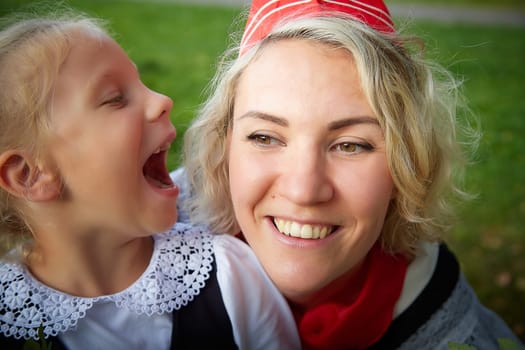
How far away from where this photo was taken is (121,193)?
2.03 meters

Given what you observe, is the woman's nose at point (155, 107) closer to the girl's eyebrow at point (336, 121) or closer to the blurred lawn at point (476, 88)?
the girl's eyebrow at point (336, 121)

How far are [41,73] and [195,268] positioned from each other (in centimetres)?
90

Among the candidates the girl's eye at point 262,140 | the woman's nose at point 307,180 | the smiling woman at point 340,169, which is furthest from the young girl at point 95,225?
the woman's nose at point 307,180

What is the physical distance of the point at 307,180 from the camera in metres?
1.91

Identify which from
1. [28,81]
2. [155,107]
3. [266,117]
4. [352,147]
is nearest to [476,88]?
[352,147]

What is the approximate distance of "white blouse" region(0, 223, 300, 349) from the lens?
1969 mm

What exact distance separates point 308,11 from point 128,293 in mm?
1243

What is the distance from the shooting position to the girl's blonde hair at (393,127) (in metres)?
2.03

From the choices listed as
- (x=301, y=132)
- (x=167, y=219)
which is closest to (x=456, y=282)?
(x=301, y=132)

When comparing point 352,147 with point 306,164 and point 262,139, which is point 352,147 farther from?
point 262,139

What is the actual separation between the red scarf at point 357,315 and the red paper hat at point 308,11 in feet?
3.23

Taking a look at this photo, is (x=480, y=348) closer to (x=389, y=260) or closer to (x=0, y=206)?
(x=389, y=260)

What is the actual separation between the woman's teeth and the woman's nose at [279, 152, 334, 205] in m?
0.11

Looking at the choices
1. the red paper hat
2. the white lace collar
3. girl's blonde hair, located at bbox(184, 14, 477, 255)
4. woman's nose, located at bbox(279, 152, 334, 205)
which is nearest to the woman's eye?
woman's nose, located at bbox(279, 152, 334, 205)
